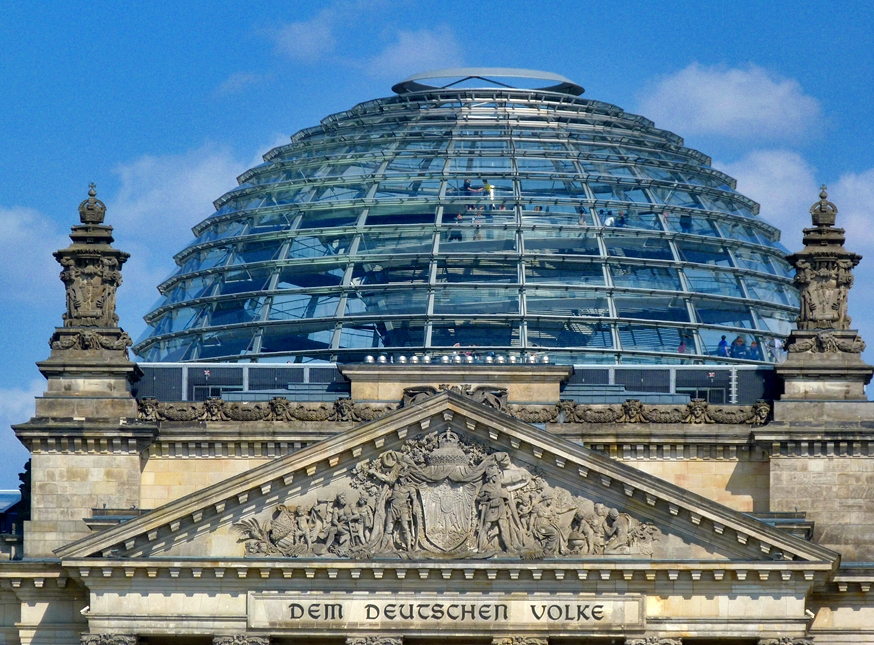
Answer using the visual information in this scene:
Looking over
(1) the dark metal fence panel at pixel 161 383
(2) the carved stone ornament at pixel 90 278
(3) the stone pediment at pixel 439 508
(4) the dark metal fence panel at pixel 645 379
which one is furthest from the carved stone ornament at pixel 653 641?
(2) the carved stone ornament at pixel 90 278

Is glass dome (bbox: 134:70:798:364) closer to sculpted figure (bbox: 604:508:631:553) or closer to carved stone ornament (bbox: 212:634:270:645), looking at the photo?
sculpted figure (bbox: 604:508:631:553)

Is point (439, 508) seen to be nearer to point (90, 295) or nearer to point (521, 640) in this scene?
point (521, 640)

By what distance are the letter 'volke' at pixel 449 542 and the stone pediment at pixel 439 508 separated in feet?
0.13

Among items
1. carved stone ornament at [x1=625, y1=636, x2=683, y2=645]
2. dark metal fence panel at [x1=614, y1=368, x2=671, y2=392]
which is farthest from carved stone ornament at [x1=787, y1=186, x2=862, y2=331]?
carved stone ornament at [x1=625, y1=636, x2=683, y2=645]

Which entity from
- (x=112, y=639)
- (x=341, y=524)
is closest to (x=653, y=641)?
(x=341, y=524)

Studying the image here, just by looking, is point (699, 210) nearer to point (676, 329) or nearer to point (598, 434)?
point (676, 329)

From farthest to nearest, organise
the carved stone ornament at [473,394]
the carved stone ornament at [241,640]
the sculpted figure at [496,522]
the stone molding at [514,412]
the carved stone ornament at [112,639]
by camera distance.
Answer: the stone molding at [514,412], the carved stone ornament at [473,394], the sculpted figure at [496,522], the carved stone ornament at [112,639], the carved stone ornament at [241,640]

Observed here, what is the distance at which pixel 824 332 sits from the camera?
8588 cm

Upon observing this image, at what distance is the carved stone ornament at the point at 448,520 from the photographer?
8025cm

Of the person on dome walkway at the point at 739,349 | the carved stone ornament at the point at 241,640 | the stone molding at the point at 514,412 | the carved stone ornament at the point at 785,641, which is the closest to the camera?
the carved stone ornament at the point at 785,641

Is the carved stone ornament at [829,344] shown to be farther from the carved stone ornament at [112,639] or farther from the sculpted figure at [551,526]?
the carved stone ornament at [112,639]

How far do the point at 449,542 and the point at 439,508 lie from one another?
98cm

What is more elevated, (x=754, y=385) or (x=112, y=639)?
(x=754, y=385)

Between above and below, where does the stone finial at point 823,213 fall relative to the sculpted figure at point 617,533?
above
